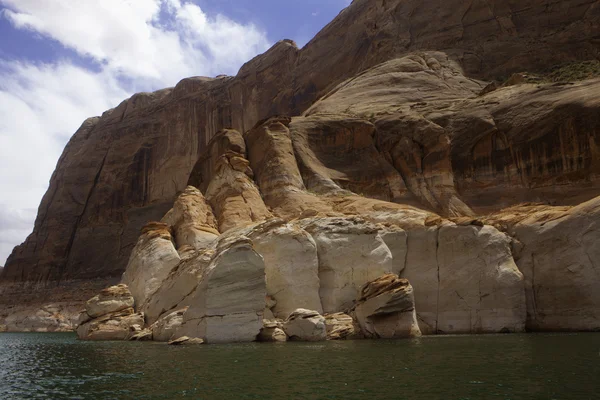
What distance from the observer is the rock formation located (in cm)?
2848

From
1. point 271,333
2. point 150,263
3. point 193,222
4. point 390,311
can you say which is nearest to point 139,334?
point 150,263

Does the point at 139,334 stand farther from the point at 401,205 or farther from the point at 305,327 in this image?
the point at 401,205

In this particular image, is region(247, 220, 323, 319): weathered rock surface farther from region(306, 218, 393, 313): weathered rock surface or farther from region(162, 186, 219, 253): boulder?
region(162, 186, 219, 253): boulder

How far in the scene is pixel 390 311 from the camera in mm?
27281

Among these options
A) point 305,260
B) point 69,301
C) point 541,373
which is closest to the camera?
point 541,373

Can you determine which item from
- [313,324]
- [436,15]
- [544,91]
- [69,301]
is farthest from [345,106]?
[69,301]

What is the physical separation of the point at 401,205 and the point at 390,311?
11.6m

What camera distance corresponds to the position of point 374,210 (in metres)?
36.8

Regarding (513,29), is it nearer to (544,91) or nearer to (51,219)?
(544,91)

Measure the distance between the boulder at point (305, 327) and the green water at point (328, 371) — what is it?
9.27ft

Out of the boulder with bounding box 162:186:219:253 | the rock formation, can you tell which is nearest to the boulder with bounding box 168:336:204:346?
the rock formation

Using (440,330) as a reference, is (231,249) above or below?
above

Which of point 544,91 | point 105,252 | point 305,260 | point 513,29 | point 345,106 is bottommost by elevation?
point 305,260

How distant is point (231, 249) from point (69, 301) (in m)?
57.6
